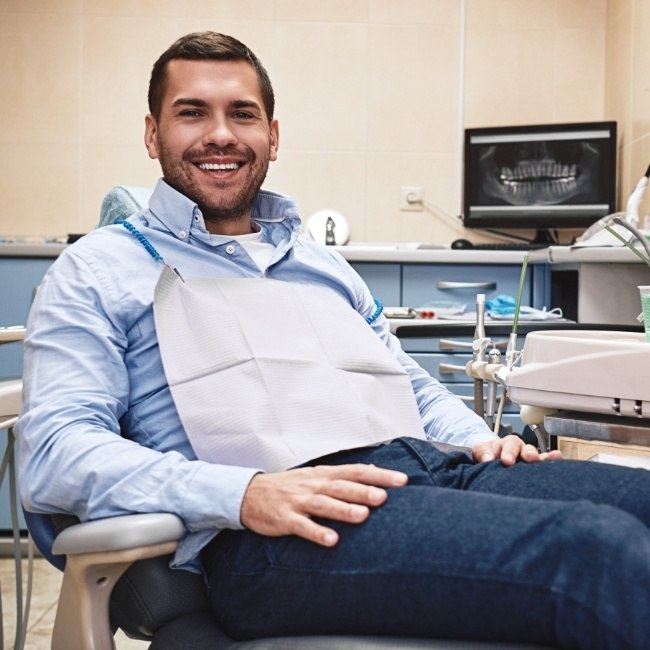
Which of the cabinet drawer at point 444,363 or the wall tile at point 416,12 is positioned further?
the wall tile at point 416,12

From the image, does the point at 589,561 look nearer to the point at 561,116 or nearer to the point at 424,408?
the point at 424,408

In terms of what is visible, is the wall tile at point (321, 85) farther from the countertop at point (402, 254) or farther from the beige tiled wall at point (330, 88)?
the countertop at point (402, 254)

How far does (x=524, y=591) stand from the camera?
831 mm

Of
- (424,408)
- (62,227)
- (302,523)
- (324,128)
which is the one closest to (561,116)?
(324,128)

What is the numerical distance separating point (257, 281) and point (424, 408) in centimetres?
36

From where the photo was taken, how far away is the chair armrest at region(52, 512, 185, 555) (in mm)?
856

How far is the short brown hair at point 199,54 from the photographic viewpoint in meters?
1.41

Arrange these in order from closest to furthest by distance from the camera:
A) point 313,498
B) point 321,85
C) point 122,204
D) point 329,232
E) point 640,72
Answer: point 313,498, point 122,204, point 640,72, point 329,232, point 321,85

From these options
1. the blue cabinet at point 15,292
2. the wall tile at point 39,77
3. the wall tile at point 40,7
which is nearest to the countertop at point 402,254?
the blue cabinet at point 15,292

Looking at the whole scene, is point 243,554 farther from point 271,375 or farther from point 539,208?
point 539,208

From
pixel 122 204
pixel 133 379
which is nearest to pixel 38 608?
pixel 122 204

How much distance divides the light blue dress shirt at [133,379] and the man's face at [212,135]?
77mm

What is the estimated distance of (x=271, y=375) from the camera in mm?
1167

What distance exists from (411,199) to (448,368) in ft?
4.33
